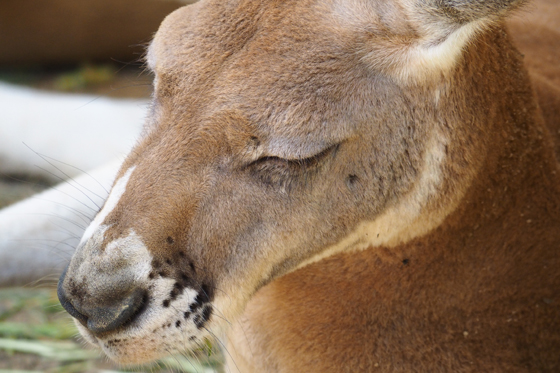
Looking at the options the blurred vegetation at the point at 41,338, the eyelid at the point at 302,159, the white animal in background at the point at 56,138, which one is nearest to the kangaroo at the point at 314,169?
the eyelid at the point at 302,159

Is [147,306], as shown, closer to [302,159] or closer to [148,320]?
[148,320]

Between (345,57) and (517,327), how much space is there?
1.29 metres

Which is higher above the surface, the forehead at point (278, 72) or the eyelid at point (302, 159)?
the forehead at point (278, 72)

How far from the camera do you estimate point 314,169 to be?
7.14 feet

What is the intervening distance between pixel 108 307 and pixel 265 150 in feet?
2.35

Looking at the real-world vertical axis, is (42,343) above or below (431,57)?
below

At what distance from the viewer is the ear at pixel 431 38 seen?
77.4 inches

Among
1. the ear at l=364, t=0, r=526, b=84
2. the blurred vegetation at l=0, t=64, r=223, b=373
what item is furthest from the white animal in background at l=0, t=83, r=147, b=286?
the ear at l=364, t=0, r=526, b=84

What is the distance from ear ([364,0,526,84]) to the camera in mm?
1966

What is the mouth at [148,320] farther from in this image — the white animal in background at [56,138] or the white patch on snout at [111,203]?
the white animal in background at [56,138]

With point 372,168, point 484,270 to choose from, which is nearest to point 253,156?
point 372,168

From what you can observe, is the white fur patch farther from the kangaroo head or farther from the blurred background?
the blurred background

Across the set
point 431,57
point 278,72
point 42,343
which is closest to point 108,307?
point 278,72

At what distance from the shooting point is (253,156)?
212 cm
